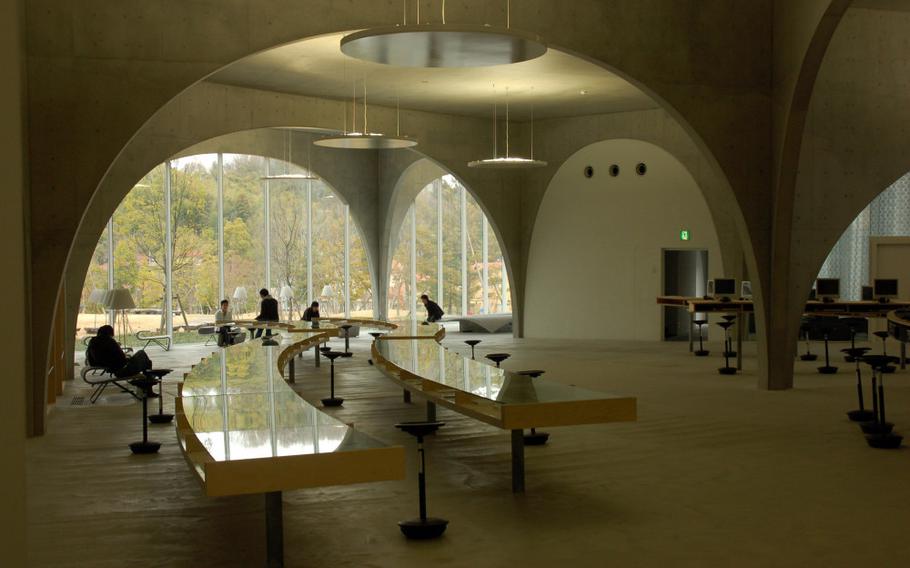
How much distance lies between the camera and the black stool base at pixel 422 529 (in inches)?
238

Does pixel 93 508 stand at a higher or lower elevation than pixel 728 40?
lower

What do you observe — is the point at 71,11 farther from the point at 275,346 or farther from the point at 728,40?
the point at 728,40

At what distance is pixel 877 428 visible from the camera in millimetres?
9273

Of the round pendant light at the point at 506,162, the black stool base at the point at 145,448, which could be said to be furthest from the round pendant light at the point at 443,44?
the round pendant light at the point at 506,162

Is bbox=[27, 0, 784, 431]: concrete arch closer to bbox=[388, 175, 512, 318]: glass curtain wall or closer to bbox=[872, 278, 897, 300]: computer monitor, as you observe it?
bbox=[872, 278, 897, 300]: computer monitor

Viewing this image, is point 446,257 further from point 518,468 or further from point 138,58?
point 518,468

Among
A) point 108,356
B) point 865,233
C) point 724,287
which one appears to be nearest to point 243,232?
point 108,356

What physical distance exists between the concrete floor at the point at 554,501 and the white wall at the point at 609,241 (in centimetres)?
1038

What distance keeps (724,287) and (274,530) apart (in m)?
14.1

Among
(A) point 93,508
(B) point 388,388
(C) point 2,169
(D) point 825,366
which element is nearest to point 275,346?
(B) point 388,388

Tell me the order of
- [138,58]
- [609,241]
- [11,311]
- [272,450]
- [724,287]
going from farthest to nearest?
[609,241], [724,287], [138,58], [272,450], [11,311]

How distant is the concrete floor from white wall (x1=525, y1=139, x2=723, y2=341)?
10379 mm

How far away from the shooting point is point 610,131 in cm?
2188

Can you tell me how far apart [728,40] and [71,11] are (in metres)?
8.39
